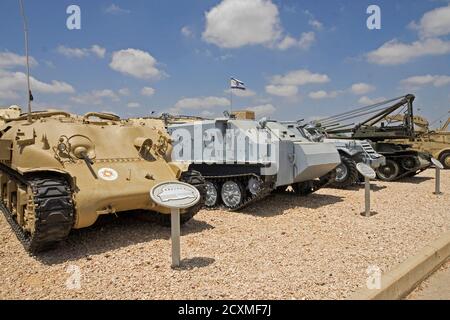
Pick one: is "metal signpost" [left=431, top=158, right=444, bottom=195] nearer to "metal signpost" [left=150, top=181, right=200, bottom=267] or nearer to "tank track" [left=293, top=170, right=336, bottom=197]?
"tank track" [left=293, top=170, right=336, bottom=197]

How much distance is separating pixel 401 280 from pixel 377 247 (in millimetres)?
1374

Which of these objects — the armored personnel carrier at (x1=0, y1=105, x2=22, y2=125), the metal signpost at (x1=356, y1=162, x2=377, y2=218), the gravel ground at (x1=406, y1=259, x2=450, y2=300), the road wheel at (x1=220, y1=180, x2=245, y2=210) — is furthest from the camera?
the road wheel at (x1=220, y1=180, x2=245, y2=210)

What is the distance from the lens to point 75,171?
5688mm

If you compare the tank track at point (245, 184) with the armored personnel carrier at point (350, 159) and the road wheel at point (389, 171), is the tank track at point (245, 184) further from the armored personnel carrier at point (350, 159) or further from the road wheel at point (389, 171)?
the road wheel at point (389, 171)

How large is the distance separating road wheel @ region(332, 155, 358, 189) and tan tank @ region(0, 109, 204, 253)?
22.7 feet

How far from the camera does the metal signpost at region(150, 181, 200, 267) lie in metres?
4.73

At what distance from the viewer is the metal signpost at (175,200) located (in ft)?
15.5

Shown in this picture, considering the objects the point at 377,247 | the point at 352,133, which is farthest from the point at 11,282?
the point at 352,133

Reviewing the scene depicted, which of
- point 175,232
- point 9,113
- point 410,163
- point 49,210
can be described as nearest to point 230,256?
point 175,232

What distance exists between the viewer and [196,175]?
7113mm

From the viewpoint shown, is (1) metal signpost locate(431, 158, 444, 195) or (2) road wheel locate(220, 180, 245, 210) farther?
(1) metal signpost locate(431, 158, 444, 195)

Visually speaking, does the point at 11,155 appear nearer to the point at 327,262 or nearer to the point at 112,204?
the point at 112,204

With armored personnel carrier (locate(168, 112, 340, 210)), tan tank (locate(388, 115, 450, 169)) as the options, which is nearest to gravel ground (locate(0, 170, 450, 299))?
armored personnel carrier (locate(168, 112, 340, 210))
